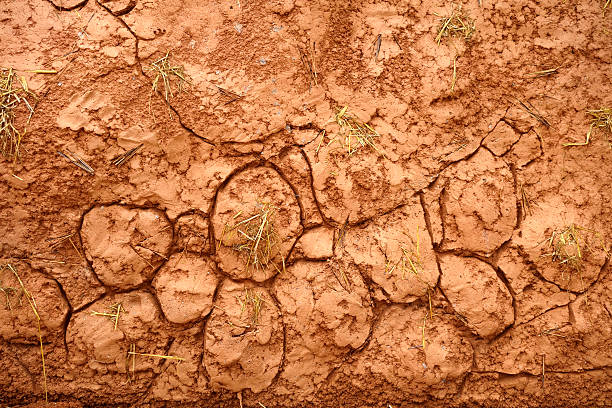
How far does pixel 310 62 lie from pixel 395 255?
3.24ft

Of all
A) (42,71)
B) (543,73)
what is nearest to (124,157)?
(42,71)

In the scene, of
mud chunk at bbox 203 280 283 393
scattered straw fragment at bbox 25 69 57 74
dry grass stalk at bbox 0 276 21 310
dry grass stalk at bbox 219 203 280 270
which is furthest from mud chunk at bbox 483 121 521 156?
dry grass stalk at bbox 0 276 21 310

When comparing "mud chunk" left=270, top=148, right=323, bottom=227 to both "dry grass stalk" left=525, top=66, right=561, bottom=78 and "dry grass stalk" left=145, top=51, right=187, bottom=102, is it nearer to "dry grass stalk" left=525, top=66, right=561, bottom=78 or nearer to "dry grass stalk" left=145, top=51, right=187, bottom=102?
"dry grass stalk" left=145, top=51, right=187, bottom=102

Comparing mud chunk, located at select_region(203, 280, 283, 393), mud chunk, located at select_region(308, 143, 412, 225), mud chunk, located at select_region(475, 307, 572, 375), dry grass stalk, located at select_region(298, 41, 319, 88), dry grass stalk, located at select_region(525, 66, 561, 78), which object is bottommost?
mud chunk, located at select_region(475, 307, 572, 375)

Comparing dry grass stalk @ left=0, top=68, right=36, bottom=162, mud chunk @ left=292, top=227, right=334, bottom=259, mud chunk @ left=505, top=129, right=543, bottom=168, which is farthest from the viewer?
mud chunk @ left=505, top=129, right=543, bottom=168

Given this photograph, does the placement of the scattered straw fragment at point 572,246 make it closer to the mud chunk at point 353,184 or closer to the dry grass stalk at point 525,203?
the dry grass stalk at point 525,203

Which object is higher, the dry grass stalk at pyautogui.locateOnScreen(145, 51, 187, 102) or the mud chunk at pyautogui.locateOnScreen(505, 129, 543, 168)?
the dry grass stalk at pyautogui.locateOnScreen(145, 51, 187, 102)

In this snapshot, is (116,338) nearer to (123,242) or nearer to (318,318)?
(123,242)

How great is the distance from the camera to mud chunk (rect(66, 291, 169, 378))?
7.04 feet

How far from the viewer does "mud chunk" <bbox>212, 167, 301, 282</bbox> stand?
2.17 meters

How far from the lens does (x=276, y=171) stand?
2.24 metres

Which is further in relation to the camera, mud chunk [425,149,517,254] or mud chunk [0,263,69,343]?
mud chunk [425,149,517,254]

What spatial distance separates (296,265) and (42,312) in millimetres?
1152

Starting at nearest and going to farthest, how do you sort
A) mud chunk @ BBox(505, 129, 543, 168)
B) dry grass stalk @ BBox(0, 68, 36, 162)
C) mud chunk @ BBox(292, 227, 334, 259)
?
dry grass stalk @ BBox(0, 68, 36, 162) → mud chunk @ BBox(292, 227, 334, 259) → mud chunk @ BBox(505, 129, 543, 168)
